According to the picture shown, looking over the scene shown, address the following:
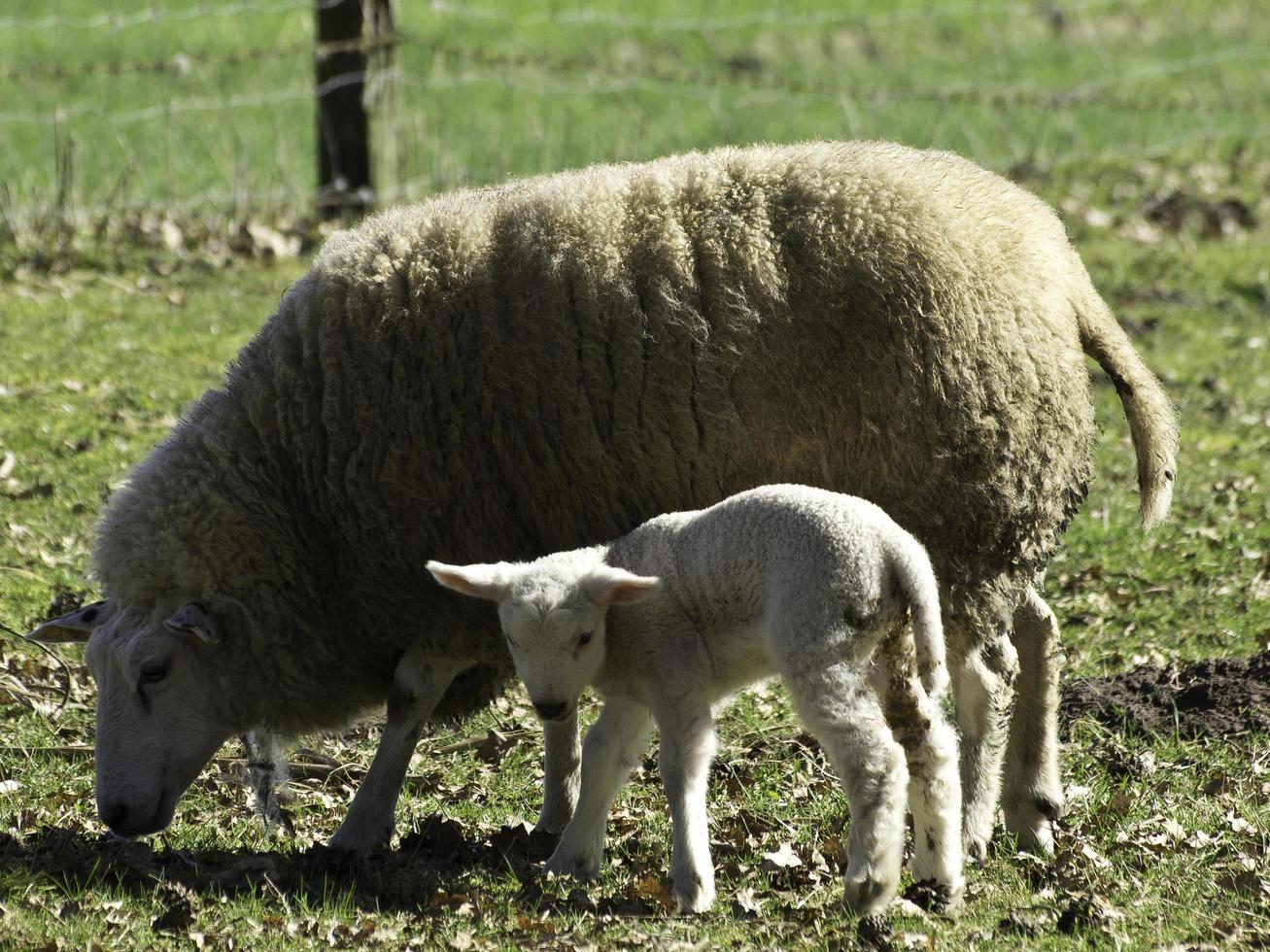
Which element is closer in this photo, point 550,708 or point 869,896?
point 869,896

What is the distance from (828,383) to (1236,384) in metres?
5.04

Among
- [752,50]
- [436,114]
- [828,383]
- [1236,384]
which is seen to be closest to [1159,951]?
[828,383]

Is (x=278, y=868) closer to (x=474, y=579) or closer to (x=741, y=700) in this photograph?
(x=474, y=579)

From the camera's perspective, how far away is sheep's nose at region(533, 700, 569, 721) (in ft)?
13.2

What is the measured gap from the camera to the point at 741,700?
18.7 feet

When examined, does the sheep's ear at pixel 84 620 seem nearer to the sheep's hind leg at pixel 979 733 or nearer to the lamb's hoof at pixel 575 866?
the lamb's hoof at pixel 575 866

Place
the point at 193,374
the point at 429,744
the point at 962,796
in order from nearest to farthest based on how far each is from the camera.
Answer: the point at 962,796 → the point at 429,744 → the point at 193,374

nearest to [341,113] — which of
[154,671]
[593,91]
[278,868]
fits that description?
[593,91]

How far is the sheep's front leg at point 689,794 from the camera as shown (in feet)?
13.1

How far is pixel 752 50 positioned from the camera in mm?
16562

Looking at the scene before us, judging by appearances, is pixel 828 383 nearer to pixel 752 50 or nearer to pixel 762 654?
pixel 762 654

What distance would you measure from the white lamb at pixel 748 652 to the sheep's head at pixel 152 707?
1.01 metres

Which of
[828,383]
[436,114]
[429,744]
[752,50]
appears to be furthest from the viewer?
[752,50]

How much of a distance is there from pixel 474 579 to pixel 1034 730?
1.89 meters
